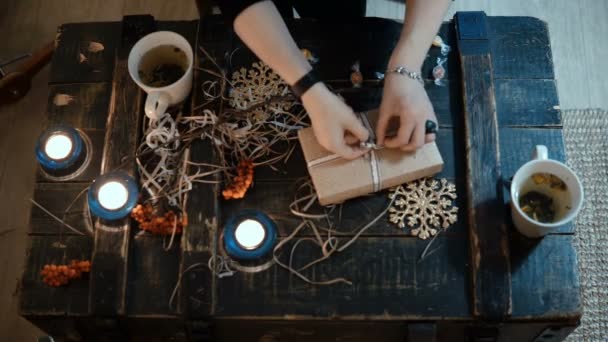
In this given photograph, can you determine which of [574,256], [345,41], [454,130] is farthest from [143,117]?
[574,256]

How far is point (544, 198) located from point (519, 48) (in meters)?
0.32

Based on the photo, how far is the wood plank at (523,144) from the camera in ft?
3.40

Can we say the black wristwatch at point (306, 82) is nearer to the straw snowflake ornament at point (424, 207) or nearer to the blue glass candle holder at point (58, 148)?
the straw snowflake ornament at point (424, 207)

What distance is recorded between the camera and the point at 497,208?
0.99 m

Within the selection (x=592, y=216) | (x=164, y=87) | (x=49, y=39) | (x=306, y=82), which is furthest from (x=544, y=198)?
(x=49, y=39)

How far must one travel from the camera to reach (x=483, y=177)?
1009 mm

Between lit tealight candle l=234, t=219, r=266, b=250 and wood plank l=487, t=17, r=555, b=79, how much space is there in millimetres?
537

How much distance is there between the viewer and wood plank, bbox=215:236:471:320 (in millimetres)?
975

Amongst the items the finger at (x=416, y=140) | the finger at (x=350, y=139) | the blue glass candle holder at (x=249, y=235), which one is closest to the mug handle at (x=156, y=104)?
the blue glass candle holder at (x=249, y=235)

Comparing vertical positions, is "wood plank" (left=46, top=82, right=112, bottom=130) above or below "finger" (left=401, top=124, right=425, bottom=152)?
above

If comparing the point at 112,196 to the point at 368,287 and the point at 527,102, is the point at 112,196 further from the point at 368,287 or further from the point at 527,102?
the point at 527,102

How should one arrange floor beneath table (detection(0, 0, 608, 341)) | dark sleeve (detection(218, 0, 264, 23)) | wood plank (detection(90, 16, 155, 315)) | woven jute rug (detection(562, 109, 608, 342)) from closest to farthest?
dark sleeve (detection(218, 0, 264, 23)) → wood plank (detection(90, 16, 155, 315)) → woven jute rug (detection(562, 109, 608, 342)) → floor beneath table (detection(0, 0, 608, 341))

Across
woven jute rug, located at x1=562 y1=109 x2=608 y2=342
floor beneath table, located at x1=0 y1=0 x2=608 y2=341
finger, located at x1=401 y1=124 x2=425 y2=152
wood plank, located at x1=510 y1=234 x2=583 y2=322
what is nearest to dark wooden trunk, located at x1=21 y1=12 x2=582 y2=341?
wood plank, located at x1=510 y1=234 x2=583 y2=322

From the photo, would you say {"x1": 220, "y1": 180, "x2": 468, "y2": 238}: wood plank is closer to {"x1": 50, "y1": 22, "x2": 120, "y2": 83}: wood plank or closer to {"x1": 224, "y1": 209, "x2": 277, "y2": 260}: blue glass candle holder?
{"x1": 224, "y1": 209, "x2": 277, "y2": 260}: blue glass candle holder
